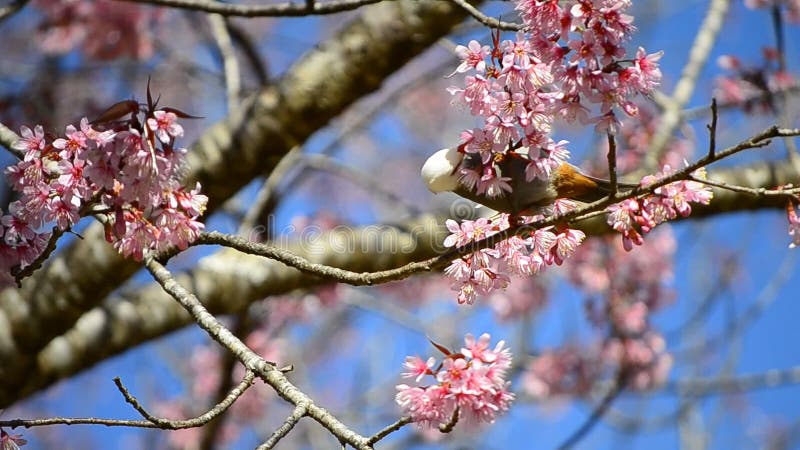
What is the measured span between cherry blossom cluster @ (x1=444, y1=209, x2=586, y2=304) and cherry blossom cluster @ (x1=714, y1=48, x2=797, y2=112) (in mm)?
2136

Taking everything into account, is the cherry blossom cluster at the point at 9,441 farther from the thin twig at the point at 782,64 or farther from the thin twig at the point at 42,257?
the thin twig at the point at 782,64

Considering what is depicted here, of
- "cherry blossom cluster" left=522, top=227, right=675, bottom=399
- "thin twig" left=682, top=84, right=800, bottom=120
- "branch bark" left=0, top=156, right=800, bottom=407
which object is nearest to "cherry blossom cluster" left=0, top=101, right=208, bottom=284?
"branch bark" left=0, top=156, right=800, bottom=407

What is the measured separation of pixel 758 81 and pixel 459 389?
2.49 metres

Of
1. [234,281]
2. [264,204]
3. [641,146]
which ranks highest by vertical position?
[641,146]

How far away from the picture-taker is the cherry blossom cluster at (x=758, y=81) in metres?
A: 3.46

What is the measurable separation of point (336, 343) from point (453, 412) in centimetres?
677

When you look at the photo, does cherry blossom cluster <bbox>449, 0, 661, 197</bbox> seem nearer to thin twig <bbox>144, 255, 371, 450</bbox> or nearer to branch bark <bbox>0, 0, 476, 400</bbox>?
thin twig <bbox>144, 255, 371, 450</bbox>

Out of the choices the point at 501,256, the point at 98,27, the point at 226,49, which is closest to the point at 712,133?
the point at 501,256

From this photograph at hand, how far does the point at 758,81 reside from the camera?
3402 mm

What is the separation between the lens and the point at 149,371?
22.0ft

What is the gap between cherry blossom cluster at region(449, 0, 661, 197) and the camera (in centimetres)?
148

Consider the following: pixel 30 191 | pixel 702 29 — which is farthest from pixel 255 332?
pixel 30 191

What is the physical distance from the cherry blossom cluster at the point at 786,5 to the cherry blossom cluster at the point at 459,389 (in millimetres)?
2526

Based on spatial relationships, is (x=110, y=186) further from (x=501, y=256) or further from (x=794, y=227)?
(x=794, y=227)
